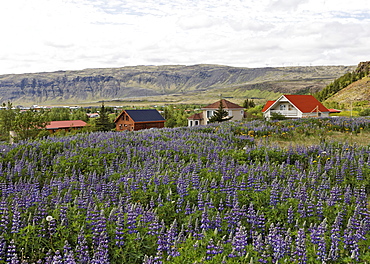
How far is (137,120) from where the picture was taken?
89250 millimetres

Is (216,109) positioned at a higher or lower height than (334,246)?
higher

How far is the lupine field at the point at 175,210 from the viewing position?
5.00 meters

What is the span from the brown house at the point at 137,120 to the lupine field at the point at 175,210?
7546cm

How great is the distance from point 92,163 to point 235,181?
5469mm

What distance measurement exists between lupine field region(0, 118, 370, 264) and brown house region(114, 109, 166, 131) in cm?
7546

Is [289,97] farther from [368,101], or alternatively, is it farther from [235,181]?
[235,181]

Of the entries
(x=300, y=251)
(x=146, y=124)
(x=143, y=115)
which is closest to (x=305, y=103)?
(x=146, y=124)

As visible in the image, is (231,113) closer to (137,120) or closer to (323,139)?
(137,120)

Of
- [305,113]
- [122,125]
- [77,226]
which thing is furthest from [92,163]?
[122,125]

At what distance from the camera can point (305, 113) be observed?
57812 mm

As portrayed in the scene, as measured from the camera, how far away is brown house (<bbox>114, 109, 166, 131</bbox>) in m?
88.2

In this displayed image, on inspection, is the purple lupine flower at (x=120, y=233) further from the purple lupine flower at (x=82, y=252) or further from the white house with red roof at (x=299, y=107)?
the white house with red roof at (x=299, y=107)

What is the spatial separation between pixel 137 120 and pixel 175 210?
274 feet

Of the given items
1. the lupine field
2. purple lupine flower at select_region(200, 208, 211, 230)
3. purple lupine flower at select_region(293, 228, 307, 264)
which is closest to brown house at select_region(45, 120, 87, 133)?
the lupine field
